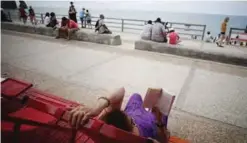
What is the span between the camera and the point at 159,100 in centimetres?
193

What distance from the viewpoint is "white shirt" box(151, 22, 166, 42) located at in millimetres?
6739

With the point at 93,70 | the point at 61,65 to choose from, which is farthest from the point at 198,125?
the point at 61,65

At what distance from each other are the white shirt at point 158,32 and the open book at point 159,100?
5.12 metres

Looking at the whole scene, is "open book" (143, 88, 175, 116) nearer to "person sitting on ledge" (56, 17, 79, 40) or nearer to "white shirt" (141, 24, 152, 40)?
"white shirt" (141, 24, 152, 40)

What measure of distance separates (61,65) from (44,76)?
840 millimetres

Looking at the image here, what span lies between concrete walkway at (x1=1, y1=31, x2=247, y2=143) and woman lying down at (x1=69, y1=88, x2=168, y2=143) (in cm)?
101

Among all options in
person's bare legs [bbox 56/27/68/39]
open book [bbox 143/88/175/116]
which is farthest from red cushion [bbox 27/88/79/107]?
person's bare legs [bbox 56/27/68/39]

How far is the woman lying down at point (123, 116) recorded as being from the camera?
1024 mm

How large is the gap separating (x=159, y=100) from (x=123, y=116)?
637 mm

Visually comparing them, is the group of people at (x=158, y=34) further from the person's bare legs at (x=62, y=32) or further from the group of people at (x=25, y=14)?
the group of people at (x=25, y=14)

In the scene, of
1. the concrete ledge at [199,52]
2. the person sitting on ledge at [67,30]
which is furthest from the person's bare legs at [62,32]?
the concrete ledge at [199,52]

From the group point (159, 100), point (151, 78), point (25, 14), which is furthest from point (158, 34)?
point (25, 14)

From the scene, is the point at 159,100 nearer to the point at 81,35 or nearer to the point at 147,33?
the point at 147,33

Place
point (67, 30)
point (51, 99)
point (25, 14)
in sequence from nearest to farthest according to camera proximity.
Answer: point (51, 99)
point (67, 30)
point (25, 14)
